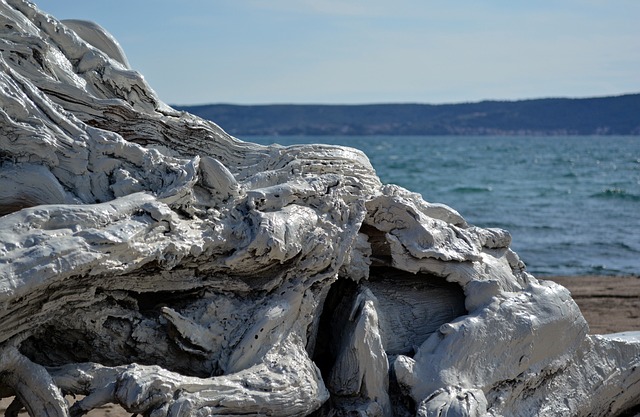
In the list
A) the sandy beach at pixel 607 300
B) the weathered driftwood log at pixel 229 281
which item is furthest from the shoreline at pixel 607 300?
the weathered driftwood log at pixel 229 281

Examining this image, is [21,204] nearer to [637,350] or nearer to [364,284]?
[364,284]

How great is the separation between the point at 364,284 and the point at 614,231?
14.5m

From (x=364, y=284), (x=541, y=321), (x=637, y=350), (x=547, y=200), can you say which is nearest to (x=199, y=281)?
(x=364, y=284)

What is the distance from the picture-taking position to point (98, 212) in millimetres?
3275

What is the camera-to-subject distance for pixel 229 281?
3.70m

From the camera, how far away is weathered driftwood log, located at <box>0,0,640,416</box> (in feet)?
10.6

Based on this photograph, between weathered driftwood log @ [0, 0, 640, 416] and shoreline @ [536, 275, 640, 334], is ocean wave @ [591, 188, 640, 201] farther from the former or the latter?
weathered driftwood log @ [0, 0, 640, 416]

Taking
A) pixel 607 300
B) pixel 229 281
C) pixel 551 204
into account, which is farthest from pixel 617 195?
pixel 229 281

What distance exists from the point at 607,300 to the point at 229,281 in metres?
6.72

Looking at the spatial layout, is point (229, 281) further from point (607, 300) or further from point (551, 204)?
point (551, 204)

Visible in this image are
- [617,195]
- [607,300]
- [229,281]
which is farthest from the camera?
[617,195]

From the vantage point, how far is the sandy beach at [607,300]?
26.9 feet

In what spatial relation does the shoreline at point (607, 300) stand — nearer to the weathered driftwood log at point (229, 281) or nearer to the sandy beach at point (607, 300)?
the sandy beach at point (607, 300)

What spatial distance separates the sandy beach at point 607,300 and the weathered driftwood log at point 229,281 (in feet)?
12.2
